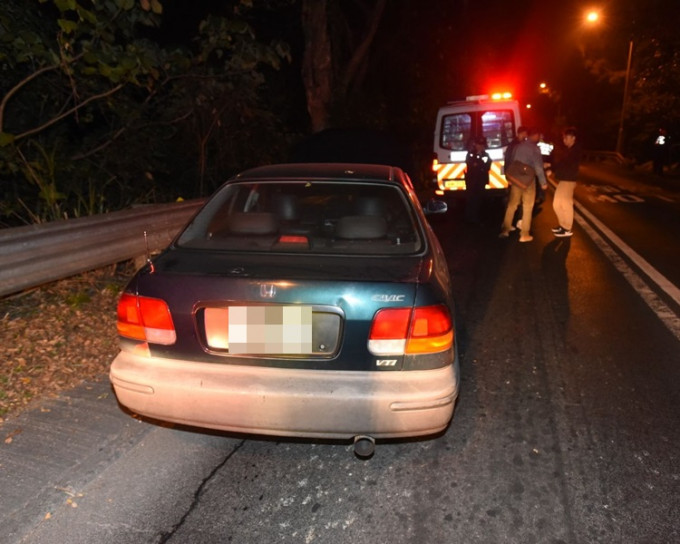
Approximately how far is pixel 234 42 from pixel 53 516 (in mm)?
5974

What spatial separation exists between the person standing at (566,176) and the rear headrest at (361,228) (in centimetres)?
623

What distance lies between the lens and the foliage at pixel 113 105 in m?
5.40

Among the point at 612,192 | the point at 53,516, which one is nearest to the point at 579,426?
the point at 53,516

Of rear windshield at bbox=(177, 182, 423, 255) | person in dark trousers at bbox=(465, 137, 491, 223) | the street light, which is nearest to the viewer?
rear windshield at bbox=(177, 182, 423, 255)

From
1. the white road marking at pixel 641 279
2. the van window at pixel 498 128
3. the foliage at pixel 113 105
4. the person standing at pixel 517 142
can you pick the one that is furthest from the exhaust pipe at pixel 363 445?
the van window at pixel 498 128

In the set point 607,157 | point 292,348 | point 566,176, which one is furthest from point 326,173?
point 607,157

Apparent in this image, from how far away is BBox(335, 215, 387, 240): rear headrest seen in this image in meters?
3.28

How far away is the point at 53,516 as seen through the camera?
2594mm

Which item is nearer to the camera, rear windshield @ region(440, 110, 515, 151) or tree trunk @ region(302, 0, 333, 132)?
rear windshield @ region(440, 110, 515, 151)

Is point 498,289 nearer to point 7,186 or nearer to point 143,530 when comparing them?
point 143,530

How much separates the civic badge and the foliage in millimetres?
3572

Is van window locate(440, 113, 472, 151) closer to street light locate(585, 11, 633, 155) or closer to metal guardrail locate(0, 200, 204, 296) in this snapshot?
metal guardrail locate(0, 200, 204, 296)

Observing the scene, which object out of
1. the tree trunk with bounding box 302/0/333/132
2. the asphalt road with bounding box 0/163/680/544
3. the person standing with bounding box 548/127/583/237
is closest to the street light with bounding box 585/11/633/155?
the tree trunk with bounding box 302/0/333/132

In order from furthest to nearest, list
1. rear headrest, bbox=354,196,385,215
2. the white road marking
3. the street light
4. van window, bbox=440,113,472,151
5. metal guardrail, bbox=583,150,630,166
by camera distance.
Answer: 1. metal guardrail, bbox=583,150,630,166
2. the street light
3. van window, bbox=440,113,472,151
4. the white road marking
5. rear headrest, bbox=354,196,385,215
